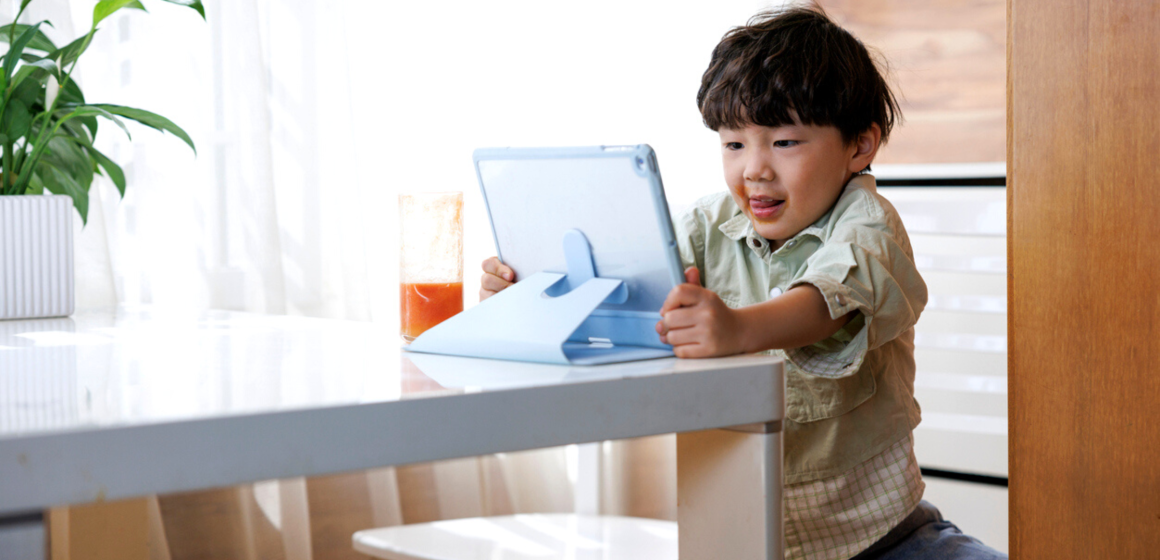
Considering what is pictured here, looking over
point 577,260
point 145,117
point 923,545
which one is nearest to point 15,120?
point 145,117

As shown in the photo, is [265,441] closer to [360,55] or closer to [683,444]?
[683,444]

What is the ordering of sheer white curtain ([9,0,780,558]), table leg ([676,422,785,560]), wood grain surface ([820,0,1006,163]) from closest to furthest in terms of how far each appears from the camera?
table leg ([676,422,785,560]) → sheer white curtain ([9,0,780,558]) → wood grain surface ([820,0,1006,163])

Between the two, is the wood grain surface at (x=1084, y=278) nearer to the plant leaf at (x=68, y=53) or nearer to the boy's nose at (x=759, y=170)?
the boy's nose at (x=759, y=170)

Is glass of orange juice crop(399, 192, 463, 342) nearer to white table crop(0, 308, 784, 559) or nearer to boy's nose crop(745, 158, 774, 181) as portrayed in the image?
white table crop(0, 308, 784, 559)

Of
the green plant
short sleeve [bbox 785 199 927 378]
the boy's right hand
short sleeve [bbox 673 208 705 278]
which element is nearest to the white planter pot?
the green plant

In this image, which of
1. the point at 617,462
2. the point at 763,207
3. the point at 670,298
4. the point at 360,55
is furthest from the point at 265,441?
the point at 617,462

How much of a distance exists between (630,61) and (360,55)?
2.05 feet

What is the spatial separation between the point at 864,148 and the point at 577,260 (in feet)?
1.48

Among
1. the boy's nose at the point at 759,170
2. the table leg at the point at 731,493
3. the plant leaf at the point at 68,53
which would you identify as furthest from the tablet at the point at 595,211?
the plant leaf at the point at 68,53

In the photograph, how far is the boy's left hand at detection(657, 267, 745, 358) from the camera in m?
0.68

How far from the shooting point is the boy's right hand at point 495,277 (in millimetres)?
842

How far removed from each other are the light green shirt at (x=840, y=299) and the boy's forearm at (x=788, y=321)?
1 cm

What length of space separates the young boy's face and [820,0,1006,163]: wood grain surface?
1.07m

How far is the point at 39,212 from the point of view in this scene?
107 cm
